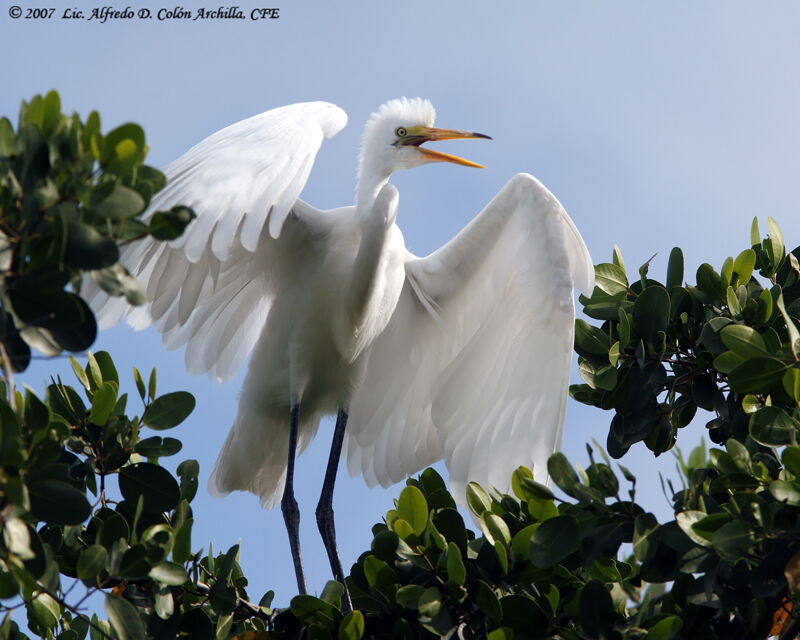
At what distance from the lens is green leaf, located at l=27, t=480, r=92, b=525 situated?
213 cm

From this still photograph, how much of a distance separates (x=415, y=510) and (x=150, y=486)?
797mm

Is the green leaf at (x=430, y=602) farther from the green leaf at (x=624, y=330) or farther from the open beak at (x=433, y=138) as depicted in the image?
the open beak at (x=433, y=138)

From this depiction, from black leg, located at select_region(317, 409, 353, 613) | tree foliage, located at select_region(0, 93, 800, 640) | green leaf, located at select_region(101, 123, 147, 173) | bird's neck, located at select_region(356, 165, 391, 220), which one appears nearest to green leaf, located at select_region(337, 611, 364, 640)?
tree foliage, located at select_region(0, 93, 800, 640)

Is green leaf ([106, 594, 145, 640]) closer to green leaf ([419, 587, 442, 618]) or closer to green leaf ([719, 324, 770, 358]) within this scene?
green leaf ([419, 587, 442, 618])

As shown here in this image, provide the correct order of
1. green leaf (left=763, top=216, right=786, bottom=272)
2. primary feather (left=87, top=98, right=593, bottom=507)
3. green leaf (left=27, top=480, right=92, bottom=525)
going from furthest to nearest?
1. primary feather (left=87, top=98, right=593, bottom=507)
2. green leaf (left=763, top=216, right=786, bottom=272)
3. green leaf (left=27, top=480, right=92, bottom=525)

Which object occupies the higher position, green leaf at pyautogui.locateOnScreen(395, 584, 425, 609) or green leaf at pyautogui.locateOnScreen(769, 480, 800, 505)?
green leaf at pyautogui.locateOnScreen(769, 480, 800, 505)

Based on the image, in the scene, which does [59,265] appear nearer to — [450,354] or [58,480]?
[58,480]

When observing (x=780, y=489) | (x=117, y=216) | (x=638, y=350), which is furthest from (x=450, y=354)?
(x=117, y=216)

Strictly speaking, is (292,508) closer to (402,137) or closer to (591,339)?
(402,137)

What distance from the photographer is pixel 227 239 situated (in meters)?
3.11

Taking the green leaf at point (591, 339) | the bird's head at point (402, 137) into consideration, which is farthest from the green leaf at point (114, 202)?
the bird's head at point (402, 137)

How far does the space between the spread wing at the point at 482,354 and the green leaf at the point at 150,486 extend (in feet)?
5.55

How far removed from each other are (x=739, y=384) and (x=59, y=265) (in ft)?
5.76

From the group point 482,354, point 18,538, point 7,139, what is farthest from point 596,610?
point 482,354
